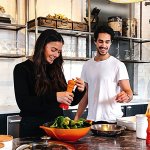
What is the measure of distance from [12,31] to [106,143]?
2696 mm

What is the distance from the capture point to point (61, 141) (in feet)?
5.73

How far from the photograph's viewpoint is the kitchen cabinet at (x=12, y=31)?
363 cm

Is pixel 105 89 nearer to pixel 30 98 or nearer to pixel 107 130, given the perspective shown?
pixel 107 130

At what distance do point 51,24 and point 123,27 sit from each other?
143 cm

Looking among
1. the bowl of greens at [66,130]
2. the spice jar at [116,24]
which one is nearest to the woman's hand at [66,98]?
the bowl of greens at [66,130]

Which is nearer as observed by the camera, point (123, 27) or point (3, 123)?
point (3, 123)

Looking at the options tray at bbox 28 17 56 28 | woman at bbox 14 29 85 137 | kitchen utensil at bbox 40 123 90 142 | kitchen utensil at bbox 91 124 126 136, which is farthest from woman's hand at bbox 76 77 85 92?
tray at bbox 28 17 56 28

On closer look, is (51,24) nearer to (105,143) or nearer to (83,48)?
(83,48)

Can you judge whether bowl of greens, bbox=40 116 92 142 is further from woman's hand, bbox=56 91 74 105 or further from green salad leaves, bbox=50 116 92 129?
woman's hand, bbox=56 91 74 105

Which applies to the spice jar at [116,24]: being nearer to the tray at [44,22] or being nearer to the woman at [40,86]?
the tray at [44,22]

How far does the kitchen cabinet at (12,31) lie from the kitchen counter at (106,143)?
6.77 ft

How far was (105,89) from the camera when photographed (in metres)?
2.62

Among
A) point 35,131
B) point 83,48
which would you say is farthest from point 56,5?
point 35,131

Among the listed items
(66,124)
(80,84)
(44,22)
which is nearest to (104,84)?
(80,84)
